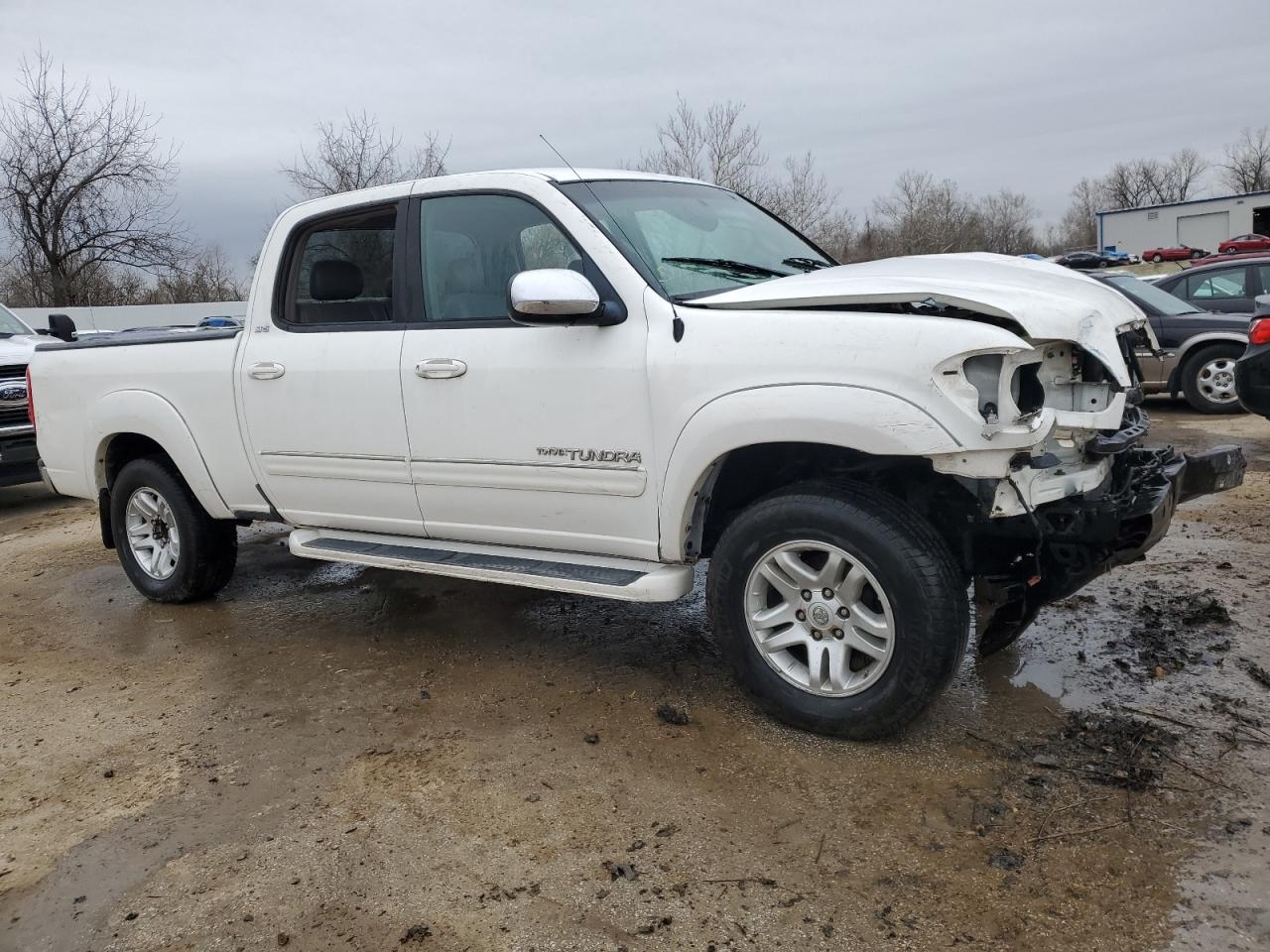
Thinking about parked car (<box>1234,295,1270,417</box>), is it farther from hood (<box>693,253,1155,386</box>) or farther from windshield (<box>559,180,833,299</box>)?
windshield (<box>559,180,833,299</box>)

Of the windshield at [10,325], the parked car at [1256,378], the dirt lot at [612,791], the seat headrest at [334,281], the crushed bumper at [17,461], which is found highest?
the windshield at [10,325]

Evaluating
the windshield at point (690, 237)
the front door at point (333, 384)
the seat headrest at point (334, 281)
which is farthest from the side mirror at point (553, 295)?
the seat headrest at point (334, 281)

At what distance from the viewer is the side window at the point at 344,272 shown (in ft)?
14.7

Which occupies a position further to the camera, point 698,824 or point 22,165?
point 22,165

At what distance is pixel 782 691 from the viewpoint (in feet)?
11.5

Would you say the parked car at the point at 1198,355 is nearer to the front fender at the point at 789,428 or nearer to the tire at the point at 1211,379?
the tire at the point at 1211,379

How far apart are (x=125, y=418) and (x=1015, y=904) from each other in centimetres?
480

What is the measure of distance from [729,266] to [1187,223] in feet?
178

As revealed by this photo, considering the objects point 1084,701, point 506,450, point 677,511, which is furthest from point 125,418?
point 1084,701

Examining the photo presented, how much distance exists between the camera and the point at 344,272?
461 cm

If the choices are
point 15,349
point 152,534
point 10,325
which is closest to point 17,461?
point 15,349

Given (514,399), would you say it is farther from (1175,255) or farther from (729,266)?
(1175,255)

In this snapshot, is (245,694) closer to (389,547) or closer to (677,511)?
(389,547)

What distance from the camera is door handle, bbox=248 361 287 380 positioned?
463cm
